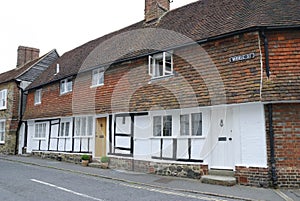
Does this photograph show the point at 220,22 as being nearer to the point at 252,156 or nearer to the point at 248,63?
the point at 248,63

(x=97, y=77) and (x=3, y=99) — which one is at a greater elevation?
(x=97, y=77)

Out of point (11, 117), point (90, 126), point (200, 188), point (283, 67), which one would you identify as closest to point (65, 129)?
point (90, 126)

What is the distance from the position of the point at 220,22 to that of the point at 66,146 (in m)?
11.4

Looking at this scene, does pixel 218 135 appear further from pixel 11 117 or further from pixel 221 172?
pixel 11 117

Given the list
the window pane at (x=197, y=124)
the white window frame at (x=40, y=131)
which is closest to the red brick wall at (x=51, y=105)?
the white window frame at (x=40, y=131)

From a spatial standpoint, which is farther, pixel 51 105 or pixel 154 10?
pixel 51 105

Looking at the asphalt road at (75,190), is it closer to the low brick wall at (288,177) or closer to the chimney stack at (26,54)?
the low brick wall at (288,177)

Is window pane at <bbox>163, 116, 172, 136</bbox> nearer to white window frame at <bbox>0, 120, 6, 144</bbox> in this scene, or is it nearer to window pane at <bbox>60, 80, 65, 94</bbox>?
window pane at <bbox>60, 80, 65, 94</bbox>

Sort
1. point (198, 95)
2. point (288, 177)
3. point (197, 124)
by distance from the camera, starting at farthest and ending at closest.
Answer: point (197, 124) < point (198, 95) < point (288, 177)

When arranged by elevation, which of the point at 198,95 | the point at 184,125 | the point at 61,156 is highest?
the point at 198,95

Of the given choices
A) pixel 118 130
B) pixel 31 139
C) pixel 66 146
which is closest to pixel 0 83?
pixel 31 139

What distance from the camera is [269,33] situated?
959 centimetres

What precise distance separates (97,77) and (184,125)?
21.1 feet

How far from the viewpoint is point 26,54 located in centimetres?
2686
